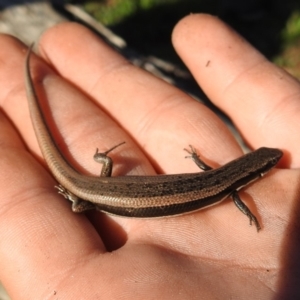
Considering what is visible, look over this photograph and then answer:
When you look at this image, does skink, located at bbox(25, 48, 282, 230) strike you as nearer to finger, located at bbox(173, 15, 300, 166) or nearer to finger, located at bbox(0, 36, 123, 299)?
finger, located at bbox(0, 36, 123, 299)

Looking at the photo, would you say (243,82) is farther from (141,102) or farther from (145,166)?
(145,166)

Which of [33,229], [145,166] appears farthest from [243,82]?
[33,229]

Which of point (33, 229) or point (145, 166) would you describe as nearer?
point (33, 229)

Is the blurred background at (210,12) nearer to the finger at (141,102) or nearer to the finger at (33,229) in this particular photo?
the finger at (141,102)

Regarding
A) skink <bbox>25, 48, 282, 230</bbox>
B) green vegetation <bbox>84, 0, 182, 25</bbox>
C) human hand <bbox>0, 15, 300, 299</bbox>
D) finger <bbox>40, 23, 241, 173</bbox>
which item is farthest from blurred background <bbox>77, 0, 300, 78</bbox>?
skink <bbox>25, 48, 282, 230</bbox>

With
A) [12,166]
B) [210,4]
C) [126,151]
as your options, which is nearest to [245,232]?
[126,151]

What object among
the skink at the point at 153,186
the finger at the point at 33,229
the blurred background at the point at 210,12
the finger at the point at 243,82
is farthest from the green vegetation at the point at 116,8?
the finger at the point at 33,229
